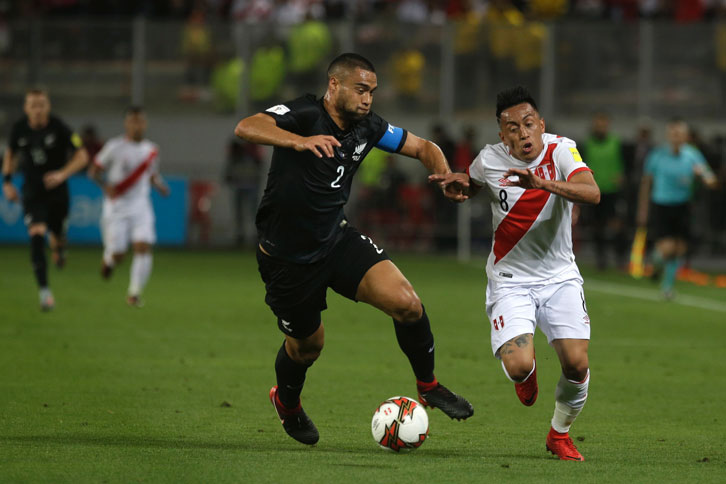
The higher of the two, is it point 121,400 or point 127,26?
point 127,26

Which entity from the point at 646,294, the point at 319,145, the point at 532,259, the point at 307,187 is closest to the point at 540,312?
the point at 532,259

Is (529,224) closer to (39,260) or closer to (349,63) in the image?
(349,63)

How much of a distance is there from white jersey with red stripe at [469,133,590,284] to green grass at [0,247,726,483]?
963 mm

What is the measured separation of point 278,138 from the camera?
6422mm

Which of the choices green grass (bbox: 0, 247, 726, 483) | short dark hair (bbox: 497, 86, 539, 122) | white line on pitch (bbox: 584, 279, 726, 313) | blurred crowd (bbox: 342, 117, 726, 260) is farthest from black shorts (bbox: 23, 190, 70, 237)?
blurred crowd (bbox: 342, 117, 726, 260)

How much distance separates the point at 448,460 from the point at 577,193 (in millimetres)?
1499

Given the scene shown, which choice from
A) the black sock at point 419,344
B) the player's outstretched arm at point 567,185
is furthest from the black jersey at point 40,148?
the player's outstretched arm at point 567,185

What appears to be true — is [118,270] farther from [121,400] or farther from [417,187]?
[121,400]

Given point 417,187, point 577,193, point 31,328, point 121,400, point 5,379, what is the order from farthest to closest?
point 417,187, point 31,328, point 5,379, point 121,400, point 577,193

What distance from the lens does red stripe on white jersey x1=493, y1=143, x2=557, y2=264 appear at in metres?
6.99

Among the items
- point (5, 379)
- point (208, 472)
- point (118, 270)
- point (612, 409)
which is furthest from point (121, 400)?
point (118, 270)

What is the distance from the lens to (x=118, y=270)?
2005 centimetres

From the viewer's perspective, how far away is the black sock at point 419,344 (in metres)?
6.98

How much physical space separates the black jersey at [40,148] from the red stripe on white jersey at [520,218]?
8.01m
